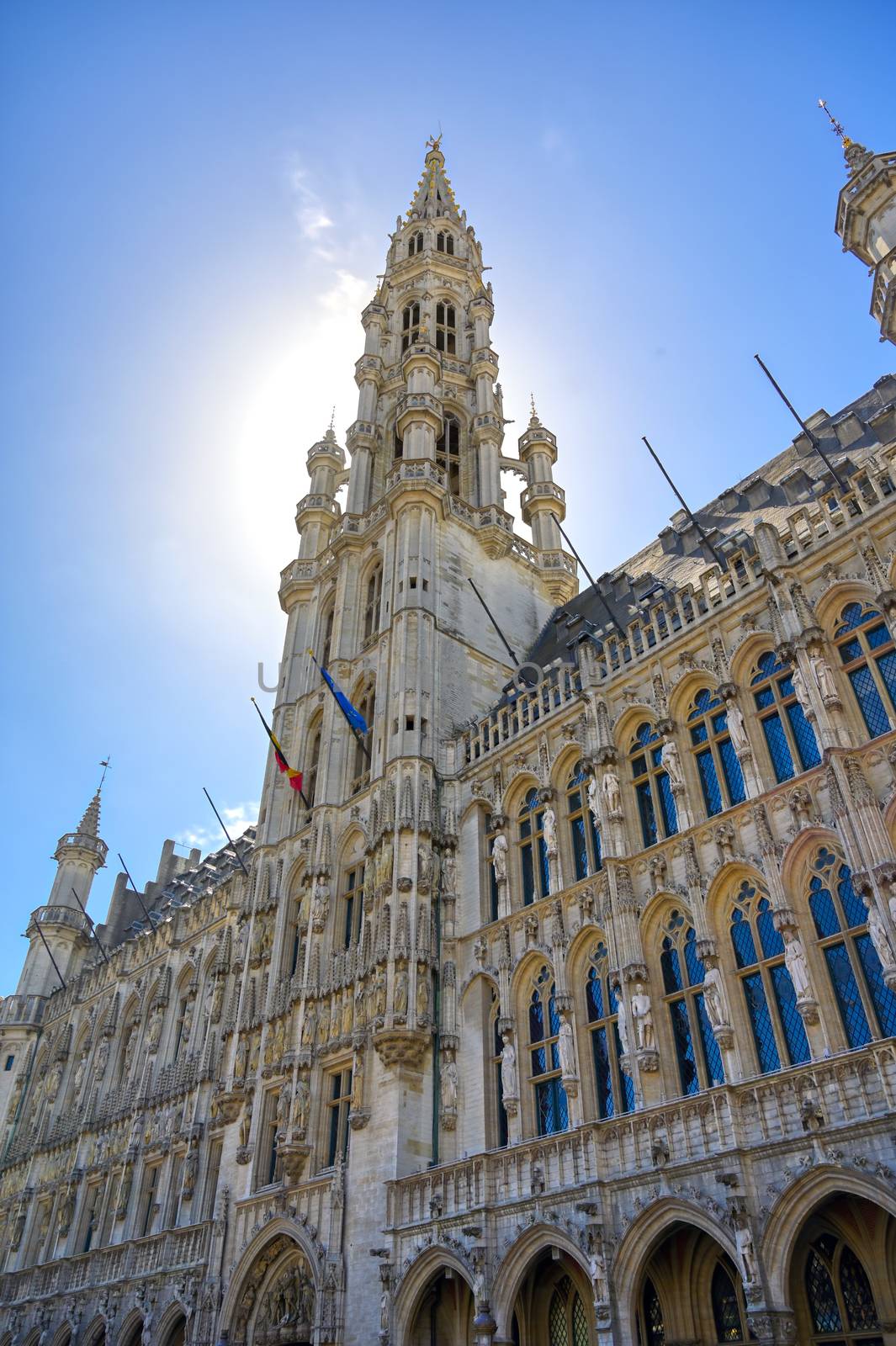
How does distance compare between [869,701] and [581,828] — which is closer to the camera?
[869,701]

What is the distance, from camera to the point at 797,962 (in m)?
18.2

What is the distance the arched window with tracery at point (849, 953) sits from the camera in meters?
17.1

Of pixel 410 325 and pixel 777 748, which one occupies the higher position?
pixel 410 325

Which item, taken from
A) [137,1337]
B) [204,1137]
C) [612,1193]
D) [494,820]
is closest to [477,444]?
[494,820]

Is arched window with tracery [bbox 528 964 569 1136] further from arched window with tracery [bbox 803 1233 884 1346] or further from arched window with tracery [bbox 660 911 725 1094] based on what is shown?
arched window with tracery [bbox 803 1233 884 1346]

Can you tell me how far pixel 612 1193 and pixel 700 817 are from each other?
7.65 meters

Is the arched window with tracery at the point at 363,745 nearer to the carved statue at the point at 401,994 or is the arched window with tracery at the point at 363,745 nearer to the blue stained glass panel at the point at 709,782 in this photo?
the carved statue at the point at 401,994

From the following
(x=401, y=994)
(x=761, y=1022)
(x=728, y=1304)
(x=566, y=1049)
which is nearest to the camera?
(x=728, y=1304)

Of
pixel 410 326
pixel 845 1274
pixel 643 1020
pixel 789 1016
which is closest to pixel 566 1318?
pixel 643 1020

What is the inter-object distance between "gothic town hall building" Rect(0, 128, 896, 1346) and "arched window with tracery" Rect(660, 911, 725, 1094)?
0.24ft

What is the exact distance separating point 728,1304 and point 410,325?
1711 inches

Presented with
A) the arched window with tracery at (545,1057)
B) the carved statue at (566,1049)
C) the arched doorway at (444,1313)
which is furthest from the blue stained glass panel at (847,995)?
the arched doorway at (444,1313)

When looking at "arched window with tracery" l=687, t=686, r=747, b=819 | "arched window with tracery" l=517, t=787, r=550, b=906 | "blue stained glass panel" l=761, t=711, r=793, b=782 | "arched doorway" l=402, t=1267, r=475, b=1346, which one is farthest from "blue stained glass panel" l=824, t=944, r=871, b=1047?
"arched doorway" l=402, t=1267, r=475, b=1346

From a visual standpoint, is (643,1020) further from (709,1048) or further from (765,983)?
(765,983)
